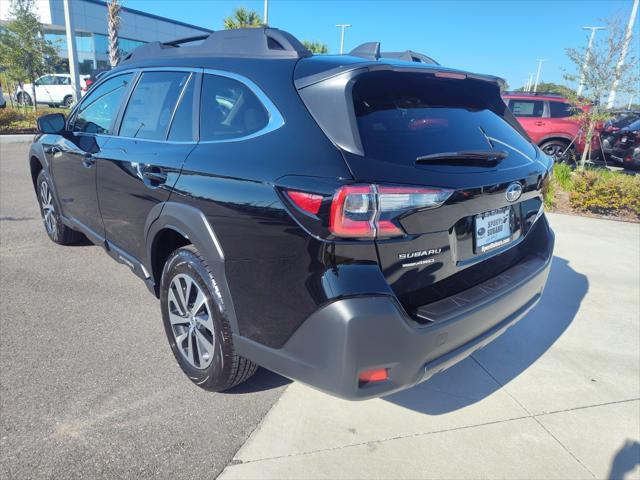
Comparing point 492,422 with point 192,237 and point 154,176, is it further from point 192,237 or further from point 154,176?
point 154,176


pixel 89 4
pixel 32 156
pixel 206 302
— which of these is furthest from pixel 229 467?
pixel 89 4

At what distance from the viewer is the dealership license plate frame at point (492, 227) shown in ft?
7.08

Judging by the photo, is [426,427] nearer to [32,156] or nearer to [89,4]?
[32,156]

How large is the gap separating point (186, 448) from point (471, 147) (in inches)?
79.8

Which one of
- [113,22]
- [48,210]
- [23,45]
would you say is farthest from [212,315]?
[23,45]

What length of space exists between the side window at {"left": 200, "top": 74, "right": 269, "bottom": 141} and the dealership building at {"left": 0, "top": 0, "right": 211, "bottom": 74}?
35.0 meters

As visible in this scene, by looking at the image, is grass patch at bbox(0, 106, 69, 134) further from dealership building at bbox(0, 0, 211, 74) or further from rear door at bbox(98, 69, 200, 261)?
dealership building at bbox(0, 0, 211, 74)

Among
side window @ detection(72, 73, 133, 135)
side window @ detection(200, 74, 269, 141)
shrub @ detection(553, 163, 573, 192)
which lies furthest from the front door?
shrub @ detection(553, 163, 573, 192)

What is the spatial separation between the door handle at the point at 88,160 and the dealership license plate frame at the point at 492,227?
2.80 metres

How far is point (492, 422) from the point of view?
2.51 m

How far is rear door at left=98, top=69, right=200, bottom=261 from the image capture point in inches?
104

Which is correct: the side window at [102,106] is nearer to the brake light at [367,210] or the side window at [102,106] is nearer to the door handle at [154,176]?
the door handle at [154,176]

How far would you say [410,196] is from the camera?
182cm

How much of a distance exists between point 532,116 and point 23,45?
18232 mm
